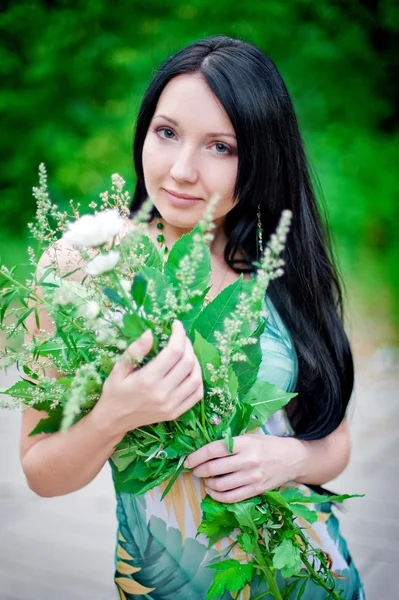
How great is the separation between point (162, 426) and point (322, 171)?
15.5ft

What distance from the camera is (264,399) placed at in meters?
1.10

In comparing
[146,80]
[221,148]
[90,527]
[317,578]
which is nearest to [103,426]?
[317,578]

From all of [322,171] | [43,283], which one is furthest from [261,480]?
[322,171]

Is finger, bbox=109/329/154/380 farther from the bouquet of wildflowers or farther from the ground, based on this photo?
the ground

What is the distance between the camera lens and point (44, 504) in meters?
3.15

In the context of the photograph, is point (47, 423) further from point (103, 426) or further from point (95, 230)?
point (95, 230)

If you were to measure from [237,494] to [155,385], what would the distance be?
0.92 feet

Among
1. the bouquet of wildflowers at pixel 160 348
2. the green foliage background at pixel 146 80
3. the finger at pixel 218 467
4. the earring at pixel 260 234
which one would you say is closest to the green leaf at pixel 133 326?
the bouquet of wildflowers at pixel 160 348

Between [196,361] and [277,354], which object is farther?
[277,354]

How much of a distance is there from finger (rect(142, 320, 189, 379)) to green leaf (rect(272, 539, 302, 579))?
34cm

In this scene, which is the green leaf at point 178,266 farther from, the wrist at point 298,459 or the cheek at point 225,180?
the wrist at point 298,459

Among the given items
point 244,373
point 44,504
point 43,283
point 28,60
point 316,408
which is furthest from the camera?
point 28,60

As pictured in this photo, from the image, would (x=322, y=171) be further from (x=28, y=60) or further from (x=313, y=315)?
(x=313, y=315)

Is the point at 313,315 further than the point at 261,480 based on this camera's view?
Yes
